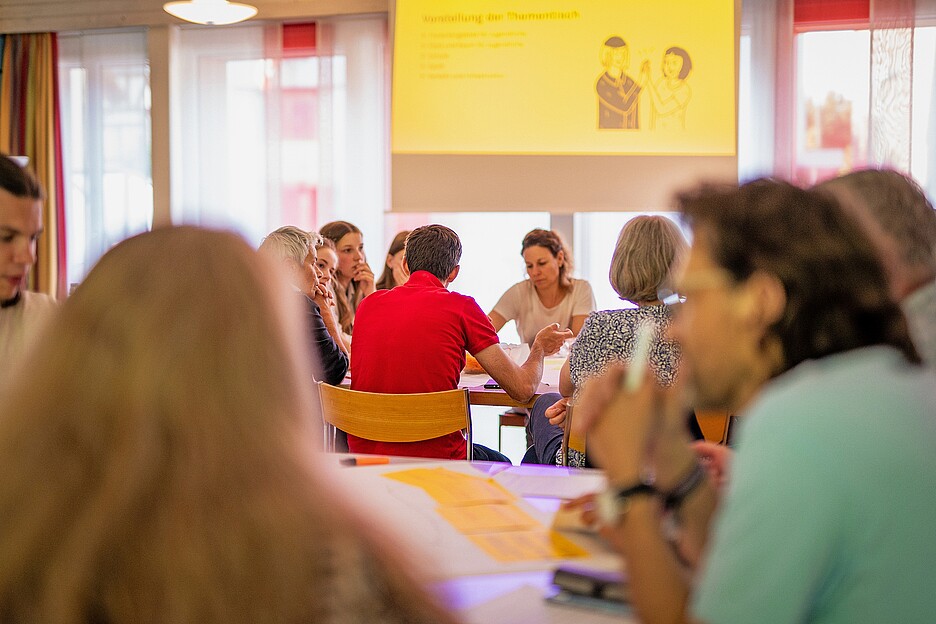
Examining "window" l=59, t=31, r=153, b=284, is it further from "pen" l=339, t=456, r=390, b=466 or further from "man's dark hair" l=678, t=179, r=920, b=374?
"man's dark hair" l=678, t=179, r=920, b=374

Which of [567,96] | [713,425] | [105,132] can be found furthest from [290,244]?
[105,132]

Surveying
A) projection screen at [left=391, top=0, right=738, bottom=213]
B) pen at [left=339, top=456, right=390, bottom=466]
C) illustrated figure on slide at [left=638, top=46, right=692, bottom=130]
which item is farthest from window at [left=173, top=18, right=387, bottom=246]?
pen at [left=339, top=456, right=390, bottom=466]

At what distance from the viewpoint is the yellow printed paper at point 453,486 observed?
162 centimetres

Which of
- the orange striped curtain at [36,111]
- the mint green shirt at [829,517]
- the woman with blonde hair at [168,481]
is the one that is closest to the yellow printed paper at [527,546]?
the mint green shirt at [829,517]

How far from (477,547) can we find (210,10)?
164 inches

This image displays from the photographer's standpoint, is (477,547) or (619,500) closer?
(619,500)

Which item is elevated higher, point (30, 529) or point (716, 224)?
point (716, 224)

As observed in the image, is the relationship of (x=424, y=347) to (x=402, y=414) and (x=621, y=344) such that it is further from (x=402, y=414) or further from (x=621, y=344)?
(x=621, y=344)

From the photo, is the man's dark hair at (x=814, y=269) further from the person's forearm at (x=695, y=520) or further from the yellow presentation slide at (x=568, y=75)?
the yellow presentation slide at (x=568, y=75)

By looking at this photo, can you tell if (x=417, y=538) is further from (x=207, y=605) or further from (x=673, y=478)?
(x=207, y=605)

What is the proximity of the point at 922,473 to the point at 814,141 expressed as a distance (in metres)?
4.93

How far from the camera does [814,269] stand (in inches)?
40.6

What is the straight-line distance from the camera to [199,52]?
20.0ft

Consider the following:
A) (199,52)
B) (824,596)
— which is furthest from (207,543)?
(199,52)
